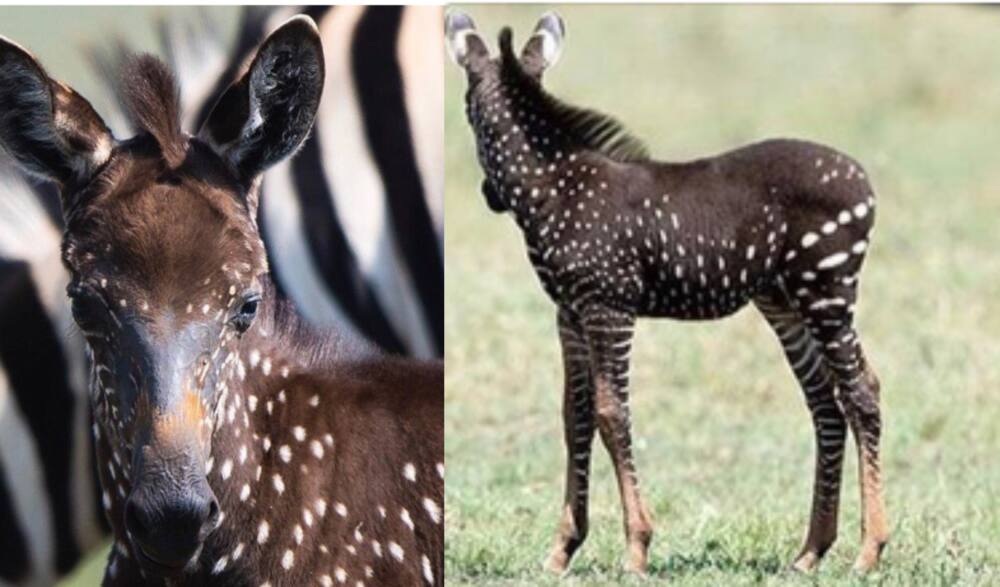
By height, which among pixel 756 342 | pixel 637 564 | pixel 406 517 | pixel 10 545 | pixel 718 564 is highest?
pixel 406 517

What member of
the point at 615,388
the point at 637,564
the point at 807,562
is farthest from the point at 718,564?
the point at 615,388

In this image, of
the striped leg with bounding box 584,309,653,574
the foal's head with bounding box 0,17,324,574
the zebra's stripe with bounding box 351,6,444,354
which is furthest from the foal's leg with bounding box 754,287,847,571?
the foal's head with bounding box 0,17,324,574

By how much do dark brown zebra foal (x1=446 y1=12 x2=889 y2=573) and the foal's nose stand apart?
197 centimetres

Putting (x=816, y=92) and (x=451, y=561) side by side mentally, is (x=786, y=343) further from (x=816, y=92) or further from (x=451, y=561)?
(x=816, y=92)

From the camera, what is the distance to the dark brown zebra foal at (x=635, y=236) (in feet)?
21.6

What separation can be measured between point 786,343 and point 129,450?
2.80 metres

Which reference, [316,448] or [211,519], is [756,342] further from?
[211,519]

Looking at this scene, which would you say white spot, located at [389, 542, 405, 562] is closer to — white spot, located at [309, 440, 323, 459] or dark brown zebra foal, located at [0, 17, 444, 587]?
dark brown zebra foal, located at [0, 17, 444, 587]

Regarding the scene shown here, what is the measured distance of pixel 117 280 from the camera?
15.8 ft

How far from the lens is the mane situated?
6602 millimetres

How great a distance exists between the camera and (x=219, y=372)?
194 inches

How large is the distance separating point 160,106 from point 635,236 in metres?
2.08

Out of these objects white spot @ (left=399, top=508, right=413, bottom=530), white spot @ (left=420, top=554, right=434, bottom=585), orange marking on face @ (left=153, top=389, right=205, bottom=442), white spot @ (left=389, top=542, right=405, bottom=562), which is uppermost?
orange marking on face @ (left=153, top=389, right=205, bottom=442)

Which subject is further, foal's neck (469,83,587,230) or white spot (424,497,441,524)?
foal's neck (469,83,587,230)
